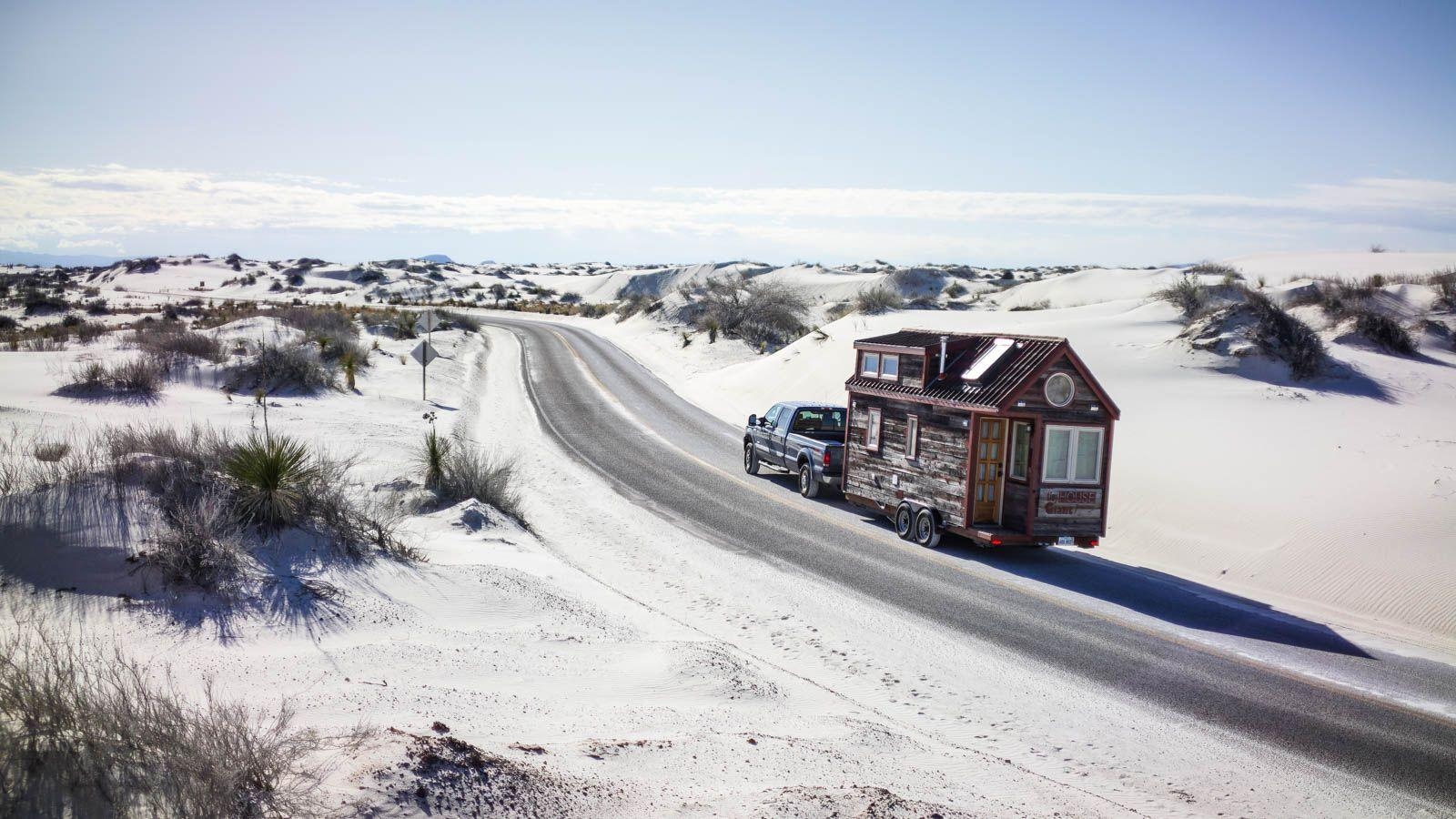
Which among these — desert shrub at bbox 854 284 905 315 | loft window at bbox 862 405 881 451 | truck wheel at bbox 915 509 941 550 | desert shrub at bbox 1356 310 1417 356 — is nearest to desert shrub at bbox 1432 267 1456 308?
desert shrub at bbox 1356 310 1417 356

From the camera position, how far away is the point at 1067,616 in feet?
40.0

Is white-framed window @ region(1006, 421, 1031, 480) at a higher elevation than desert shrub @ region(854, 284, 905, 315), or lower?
lower

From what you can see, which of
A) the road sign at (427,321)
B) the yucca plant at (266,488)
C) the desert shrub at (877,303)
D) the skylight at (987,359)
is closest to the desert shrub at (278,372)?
the road sign at (427,321)

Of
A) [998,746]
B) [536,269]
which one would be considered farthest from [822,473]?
[536,269]

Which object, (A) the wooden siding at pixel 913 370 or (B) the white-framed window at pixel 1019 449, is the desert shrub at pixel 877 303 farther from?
(B) the white-framed window at pixel 1019 449

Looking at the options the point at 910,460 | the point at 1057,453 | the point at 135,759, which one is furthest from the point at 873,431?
the point at 135,759

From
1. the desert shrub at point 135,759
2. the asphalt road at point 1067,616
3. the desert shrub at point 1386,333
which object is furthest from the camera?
the desert shrub at point 1386,333

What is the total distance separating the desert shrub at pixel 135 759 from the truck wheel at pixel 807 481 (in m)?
14.7

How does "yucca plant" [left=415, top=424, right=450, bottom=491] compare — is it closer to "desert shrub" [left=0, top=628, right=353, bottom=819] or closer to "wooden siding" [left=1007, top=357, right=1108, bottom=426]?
"wooden siding" [left=1007, top=357, right=1108, bottom=426]

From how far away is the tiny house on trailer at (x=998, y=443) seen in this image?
48.9ft

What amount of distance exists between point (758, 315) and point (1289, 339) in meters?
28.0

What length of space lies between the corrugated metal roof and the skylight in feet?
0.32

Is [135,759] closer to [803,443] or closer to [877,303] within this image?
[803,443]

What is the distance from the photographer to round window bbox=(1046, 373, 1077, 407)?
1490 cm
